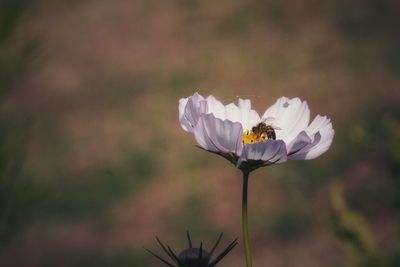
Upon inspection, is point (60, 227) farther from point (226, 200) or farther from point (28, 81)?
point (28, 81)

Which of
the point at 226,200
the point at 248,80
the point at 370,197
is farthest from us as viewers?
the point at 248,80

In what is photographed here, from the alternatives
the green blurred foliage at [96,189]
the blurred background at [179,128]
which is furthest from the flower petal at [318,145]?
the green blurred foliage at [96,189]

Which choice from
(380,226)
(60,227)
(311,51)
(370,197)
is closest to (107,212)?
(60,227)

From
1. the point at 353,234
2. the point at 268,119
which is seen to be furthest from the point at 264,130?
the point at 353,234

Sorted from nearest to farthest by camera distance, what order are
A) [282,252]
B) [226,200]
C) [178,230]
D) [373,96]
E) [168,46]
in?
1. [282,252]
2. [178,230]
3. [226,200]
4. [373,96]
5. [168,46]

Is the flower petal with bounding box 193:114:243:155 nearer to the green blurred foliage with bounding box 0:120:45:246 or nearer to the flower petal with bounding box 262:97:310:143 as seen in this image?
the flower petal with bounding box 262:97:310:143

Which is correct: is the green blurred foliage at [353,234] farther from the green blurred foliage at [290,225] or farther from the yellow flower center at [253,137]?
the green blurred foliage at [290,225]

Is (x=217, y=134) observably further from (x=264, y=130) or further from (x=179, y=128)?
(x=179, y=128)
